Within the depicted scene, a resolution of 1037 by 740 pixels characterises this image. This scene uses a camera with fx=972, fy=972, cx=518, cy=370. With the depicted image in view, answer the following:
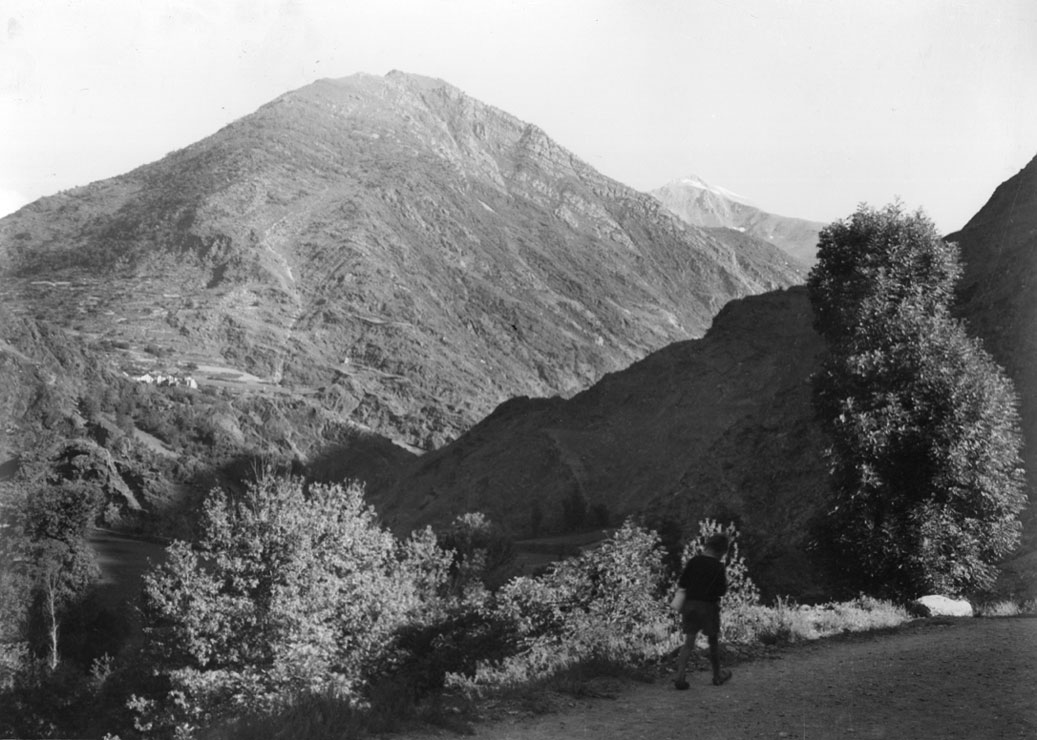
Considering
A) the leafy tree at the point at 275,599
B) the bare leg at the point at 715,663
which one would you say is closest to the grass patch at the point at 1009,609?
the bare leg at the point at 715,663

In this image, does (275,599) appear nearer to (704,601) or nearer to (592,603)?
(592,603)

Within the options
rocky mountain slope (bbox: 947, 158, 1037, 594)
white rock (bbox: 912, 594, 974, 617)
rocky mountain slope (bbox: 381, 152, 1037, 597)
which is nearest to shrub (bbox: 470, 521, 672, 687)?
white rock (bbox: 912, 594, 974, 617)

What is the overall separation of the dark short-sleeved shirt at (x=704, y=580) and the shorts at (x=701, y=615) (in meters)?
0.05

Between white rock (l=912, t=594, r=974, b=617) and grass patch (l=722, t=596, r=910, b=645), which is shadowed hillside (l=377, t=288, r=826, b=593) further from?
grass patch (l=722, t=596, r=910, b=645)

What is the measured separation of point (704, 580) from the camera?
1095cm

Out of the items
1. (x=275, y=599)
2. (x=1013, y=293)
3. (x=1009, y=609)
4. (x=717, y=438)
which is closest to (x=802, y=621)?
(x=1009, y=609)

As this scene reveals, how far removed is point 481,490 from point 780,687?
323ft

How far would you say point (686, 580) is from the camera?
11.0 metres

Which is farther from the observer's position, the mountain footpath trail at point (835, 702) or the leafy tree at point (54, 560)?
the leafy tree at point (54, 560)

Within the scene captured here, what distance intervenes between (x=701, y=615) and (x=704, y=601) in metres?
0.16

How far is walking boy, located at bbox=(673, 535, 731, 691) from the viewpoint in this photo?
10.9 m

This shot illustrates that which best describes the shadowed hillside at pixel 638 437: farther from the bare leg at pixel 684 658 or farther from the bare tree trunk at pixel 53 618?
the bare leg at pixel 684 658

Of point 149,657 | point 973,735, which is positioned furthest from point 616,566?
point 149,657

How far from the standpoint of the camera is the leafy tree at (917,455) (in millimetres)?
19891
